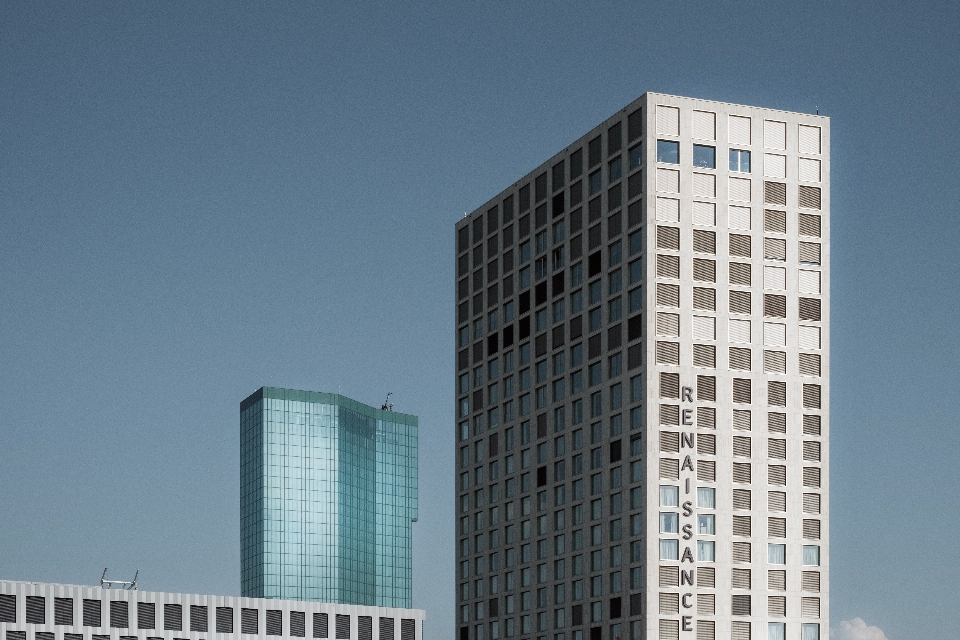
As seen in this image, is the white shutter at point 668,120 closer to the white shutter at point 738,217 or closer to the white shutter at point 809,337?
the white shutter at point 738,217

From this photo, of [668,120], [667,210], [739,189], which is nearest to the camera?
→ [667,210]

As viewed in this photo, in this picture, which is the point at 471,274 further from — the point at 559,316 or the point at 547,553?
the point at 547,553

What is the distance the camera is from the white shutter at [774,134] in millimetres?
163125

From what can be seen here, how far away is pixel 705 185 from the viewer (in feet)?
526

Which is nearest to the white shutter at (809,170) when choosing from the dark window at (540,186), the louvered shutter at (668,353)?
the louvered shutter at (668,353)

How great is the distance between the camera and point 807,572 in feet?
519

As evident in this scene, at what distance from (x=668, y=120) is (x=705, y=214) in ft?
31.3

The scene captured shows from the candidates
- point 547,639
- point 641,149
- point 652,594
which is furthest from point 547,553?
point 641,149

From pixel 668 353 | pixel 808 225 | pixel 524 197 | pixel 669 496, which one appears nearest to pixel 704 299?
pixel 668 353

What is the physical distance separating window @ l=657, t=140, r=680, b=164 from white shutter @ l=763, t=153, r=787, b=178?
9231mm

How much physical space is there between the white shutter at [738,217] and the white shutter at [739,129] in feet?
21.4

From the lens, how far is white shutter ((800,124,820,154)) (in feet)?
541

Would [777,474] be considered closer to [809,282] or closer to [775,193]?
[809,282]

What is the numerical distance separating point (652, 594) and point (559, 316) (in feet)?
109
